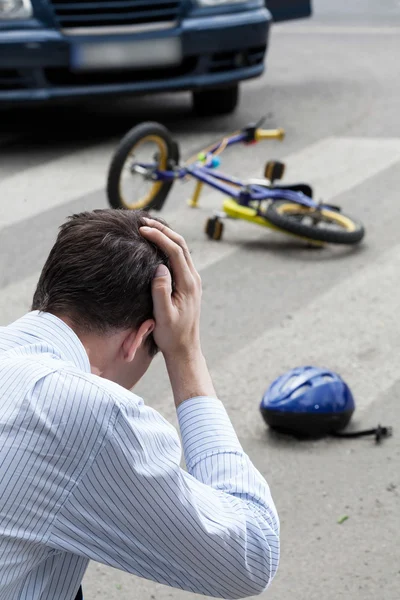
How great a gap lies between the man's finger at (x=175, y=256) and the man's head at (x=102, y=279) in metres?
0.01

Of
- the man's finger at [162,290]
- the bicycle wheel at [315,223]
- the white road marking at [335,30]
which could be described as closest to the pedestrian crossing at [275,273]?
the bicycle wheel at [315,223]

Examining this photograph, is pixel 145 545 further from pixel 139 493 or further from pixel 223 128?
pixel 223 128

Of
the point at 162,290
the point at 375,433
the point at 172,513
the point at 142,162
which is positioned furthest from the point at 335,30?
the point at 172,513

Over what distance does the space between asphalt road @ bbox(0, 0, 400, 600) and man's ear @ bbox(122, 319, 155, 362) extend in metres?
1.56

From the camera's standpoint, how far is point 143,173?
671 centimetres

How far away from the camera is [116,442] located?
1.79 m

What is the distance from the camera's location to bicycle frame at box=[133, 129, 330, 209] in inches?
258

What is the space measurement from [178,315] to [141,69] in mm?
6572

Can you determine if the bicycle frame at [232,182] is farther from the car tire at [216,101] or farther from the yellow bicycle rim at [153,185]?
the car tire at [216,101]

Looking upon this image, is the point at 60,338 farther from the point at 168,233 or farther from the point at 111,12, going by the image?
the point at 111,12

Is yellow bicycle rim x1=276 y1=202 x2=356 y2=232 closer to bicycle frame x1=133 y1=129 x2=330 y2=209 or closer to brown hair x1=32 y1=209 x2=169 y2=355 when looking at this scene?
bicycle frame x1=133 y1=129 x2=330 y2=209

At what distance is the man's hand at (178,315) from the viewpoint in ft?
6.70

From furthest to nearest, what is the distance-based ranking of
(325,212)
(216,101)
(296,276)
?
(216,101), (325,212), (296,276)

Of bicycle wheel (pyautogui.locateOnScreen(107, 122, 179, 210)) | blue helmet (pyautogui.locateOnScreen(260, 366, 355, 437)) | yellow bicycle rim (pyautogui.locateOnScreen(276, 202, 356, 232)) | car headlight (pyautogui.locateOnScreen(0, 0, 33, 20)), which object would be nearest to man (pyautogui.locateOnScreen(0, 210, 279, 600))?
blue helmet (pyautogui.locateOnScreen(260, 366, 355, 437))
